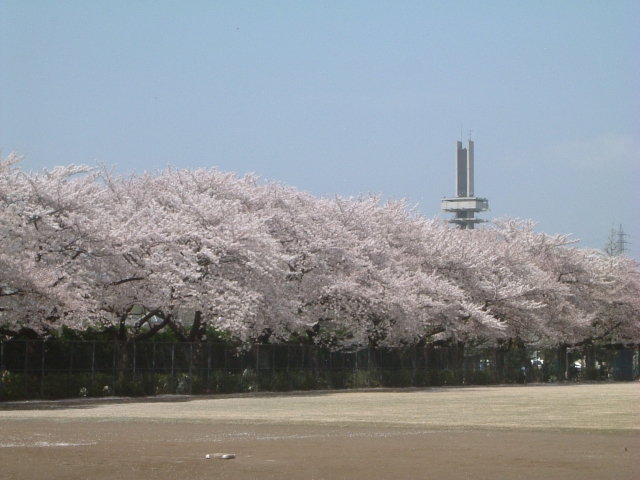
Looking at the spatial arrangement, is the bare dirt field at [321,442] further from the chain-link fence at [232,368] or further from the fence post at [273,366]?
the fence post at [273,366]

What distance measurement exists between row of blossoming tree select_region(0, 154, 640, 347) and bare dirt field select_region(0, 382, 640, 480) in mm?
6002

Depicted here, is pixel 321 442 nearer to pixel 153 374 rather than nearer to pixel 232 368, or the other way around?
pixel 153 374

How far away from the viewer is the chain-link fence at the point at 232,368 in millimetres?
32531

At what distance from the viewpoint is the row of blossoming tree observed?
105 ft

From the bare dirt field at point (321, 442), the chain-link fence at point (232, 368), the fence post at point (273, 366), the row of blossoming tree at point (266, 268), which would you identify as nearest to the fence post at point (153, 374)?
the chain-link fence at point (232, 368)

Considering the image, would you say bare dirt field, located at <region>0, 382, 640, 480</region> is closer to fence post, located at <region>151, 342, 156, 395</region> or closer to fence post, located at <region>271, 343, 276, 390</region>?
fence post, located at <region>151, 342, 156, 395</region>

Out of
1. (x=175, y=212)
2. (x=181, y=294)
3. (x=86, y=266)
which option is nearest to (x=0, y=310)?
(x=86, y=266)

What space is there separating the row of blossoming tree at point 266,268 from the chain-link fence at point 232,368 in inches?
43.5

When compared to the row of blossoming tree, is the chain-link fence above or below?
below

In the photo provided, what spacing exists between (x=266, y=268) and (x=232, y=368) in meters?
4.72

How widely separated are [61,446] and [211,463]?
3.44 metres

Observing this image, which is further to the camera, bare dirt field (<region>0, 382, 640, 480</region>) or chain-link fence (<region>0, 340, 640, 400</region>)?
chain-link fence (<region>0, 340, 640, 400</region>)

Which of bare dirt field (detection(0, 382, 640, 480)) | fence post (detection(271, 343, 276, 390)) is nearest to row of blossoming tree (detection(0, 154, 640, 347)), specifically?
fence post (detection(271, 343, 276, 390))

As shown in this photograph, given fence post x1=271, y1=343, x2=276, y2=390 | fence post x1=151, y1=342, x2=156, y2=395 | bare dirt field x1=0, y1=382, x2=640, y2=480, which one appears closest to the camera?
bare dirt field x1=0, y1=382, x2=640, y2=480
